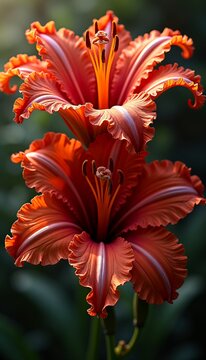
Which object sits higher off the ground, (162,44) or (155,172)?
(162,44)

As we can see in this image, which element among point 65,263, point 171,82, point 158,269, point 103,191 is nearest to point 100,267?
point 158,269

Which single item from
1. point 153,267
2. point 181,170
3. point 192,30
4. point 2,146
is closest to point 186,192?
point 181,170

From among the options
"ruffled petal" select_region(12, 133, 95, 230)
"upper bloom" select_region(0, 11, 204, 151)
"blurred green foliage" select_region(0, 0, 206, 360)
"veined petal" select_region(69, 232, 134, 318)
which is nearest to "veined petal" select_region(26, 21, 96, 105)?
"upper bloom" select_region(0, 11, 204, 151)

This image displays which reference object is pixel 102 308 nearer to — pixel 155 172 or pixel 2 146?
pixel 155 172

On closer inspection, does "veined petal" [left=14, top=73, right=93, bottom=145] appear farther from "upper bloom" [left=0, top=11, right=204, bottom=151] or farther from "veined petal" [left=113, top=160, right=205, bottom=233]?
"veined petal" [left=113, top=160, right=205, bottom=233]

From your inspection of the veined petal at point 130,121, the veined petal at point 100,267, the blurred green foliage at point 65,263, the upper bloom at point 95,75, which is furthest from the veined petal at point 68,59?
the blurred green foliage at point 65,263

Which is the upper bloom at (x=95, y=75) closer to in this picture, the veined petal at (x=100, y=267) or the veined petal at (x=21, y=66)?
the veined petal at (x=21, y=66)
